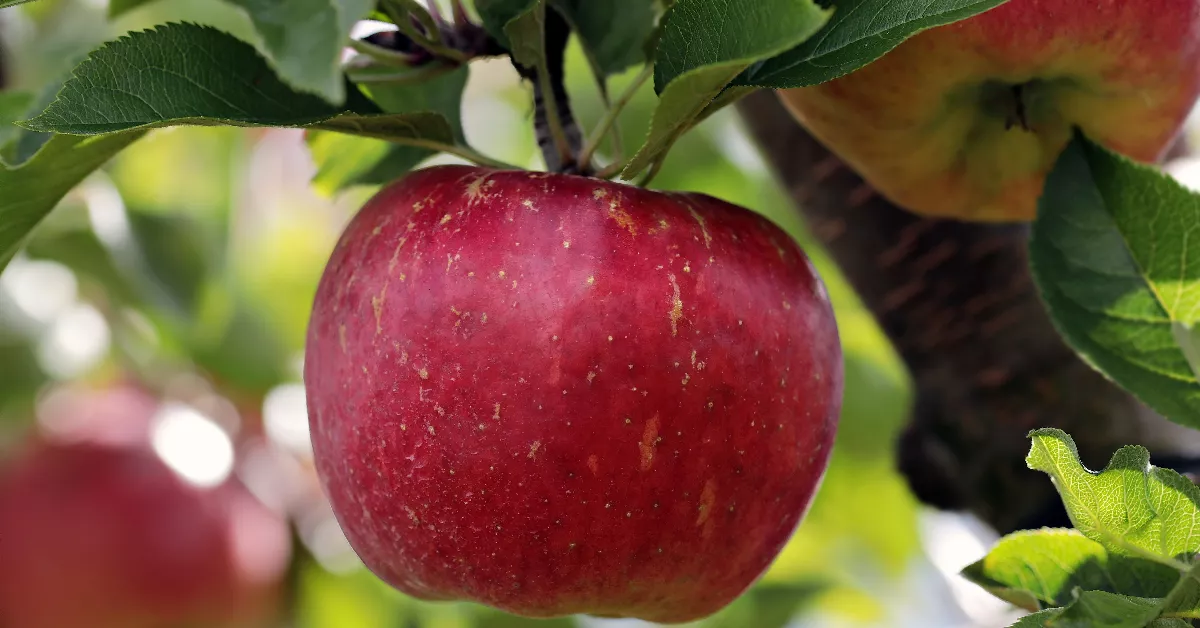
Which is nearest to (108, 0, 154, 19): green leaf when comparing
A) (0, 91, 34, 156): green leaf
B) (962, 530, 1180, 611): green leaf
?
(0, 91, 34, 156): green leaf

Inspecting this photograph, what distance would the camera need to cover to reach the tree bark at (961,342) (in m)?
Result: 0.95

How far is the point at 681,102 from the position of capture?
46 cm

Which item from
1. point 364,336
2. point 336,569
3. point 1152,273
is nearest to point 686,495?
point 364,336

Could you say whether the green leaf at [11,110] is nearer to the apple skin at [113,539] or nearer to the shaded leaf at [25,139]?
the shaded leaf at [25,139]

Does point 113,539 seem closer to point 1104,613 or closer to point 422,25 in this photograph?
point 422,25

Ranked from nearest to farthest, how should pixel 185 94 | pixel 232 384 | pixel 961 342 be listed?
1. pixel 185 94
2. pixel 961 342
3. pixel 232 384

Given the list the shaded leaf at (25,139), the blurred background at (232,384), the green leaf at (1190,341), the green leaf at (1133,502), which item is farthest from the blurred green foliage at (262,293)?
the green leaf at (1133,502)

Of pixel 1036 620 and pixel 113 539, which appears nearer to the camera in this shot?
pixel 1036 620

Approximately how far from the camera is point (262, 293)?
65.8 inches

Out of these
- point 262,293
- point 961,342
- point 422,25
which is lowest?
point 262,293

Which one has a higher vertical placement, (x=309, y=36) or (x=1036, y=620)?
(x=309, y=36)

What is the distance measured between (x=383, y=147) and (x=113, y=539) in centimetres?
86

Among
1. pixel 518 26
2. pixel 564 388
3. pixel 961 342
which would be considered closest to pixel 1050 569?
pixel 564 388

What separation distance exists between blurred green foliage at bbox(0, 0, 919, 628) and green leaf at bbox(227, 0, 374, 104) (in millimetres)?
837
